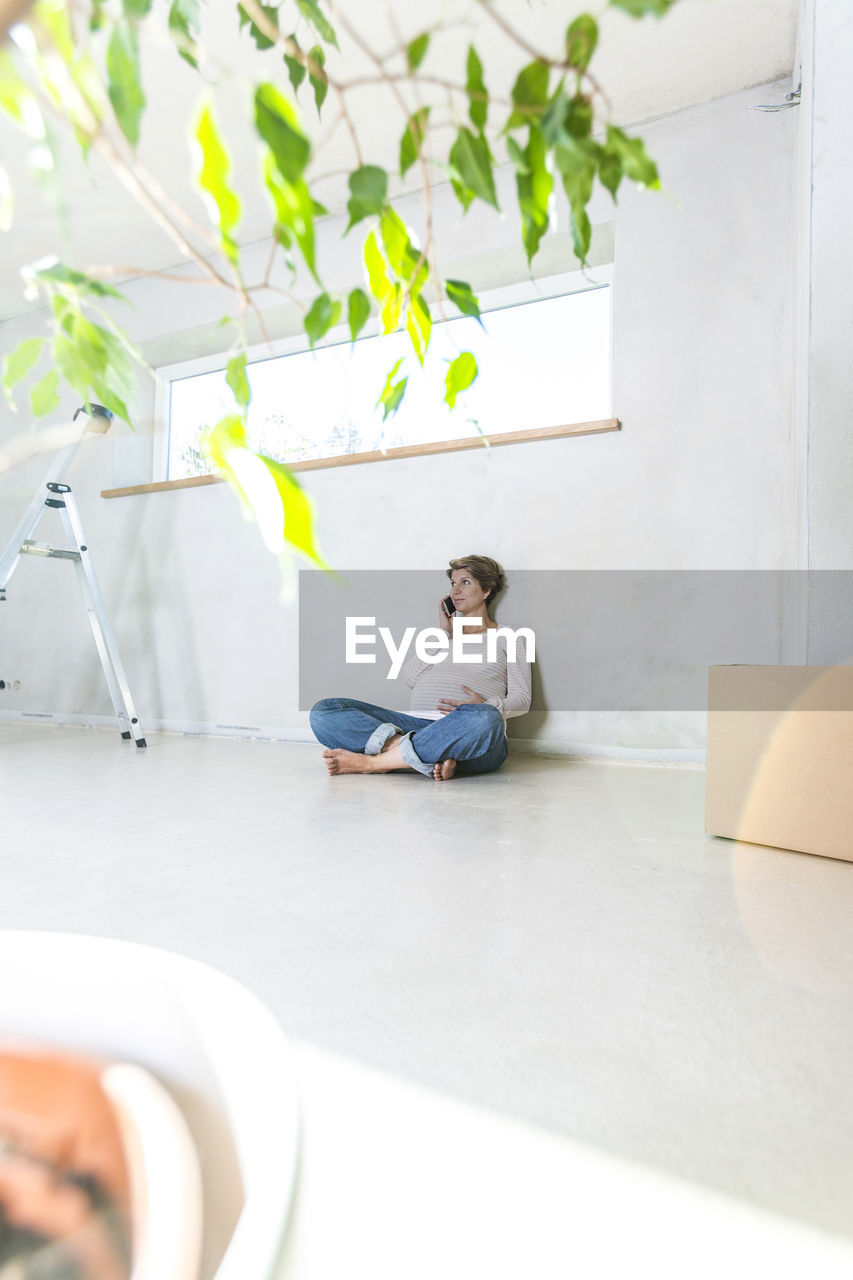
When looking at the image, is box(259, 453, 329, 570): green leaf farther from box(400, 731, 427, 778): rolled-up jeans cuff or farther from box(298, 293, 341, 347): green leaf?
box(400, 731, 427, 778): rolled-up jeans cuff

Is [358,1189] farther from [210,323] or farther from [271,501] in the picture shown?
[210,323]

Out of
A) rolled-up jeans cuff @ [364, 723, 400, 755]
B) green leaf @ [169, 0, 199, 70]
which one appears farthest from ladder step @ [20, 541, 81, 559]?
green leaf @ [169, 0, 199, 70]

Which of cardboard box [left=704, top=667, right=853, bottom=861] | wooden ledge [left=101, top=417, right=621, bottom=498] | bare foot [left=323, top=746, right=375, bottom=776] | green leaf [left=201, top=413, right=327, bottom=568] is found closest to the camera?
green leaf [left=201, top=413, right=327, bottom=568]

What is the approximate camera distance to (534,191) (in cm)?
32

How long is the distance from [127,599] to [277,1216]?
3772 millimetres

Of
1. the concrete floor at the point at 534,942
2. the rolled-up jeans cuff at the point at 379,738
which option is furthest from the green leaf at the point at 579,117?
the rolled-up jeans cuff at the point at 379,738

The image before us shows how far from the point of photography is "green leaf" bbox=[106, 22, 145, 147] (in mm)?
263

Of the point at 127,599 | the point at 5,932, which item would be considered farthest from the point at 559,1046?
the point at 127,599

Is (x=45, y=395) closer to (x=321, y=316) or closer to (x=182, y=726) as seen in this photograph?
(x=321, y=316)

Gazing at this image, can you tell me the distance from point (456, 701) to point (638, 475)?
102cm

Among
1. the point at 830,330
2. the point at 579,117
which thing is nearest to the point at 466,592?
the point at 830,330

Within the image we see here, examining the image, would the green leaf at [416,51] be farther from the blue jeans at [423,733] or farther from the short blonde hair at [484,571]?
the short blonde hair at [484,571]

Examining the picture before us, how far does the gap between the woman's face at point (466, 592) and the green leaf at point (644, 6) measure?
2.68m

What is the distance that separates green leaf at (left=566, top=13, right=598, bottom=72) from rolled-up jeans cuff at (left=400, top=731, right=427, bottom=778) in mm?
2254
